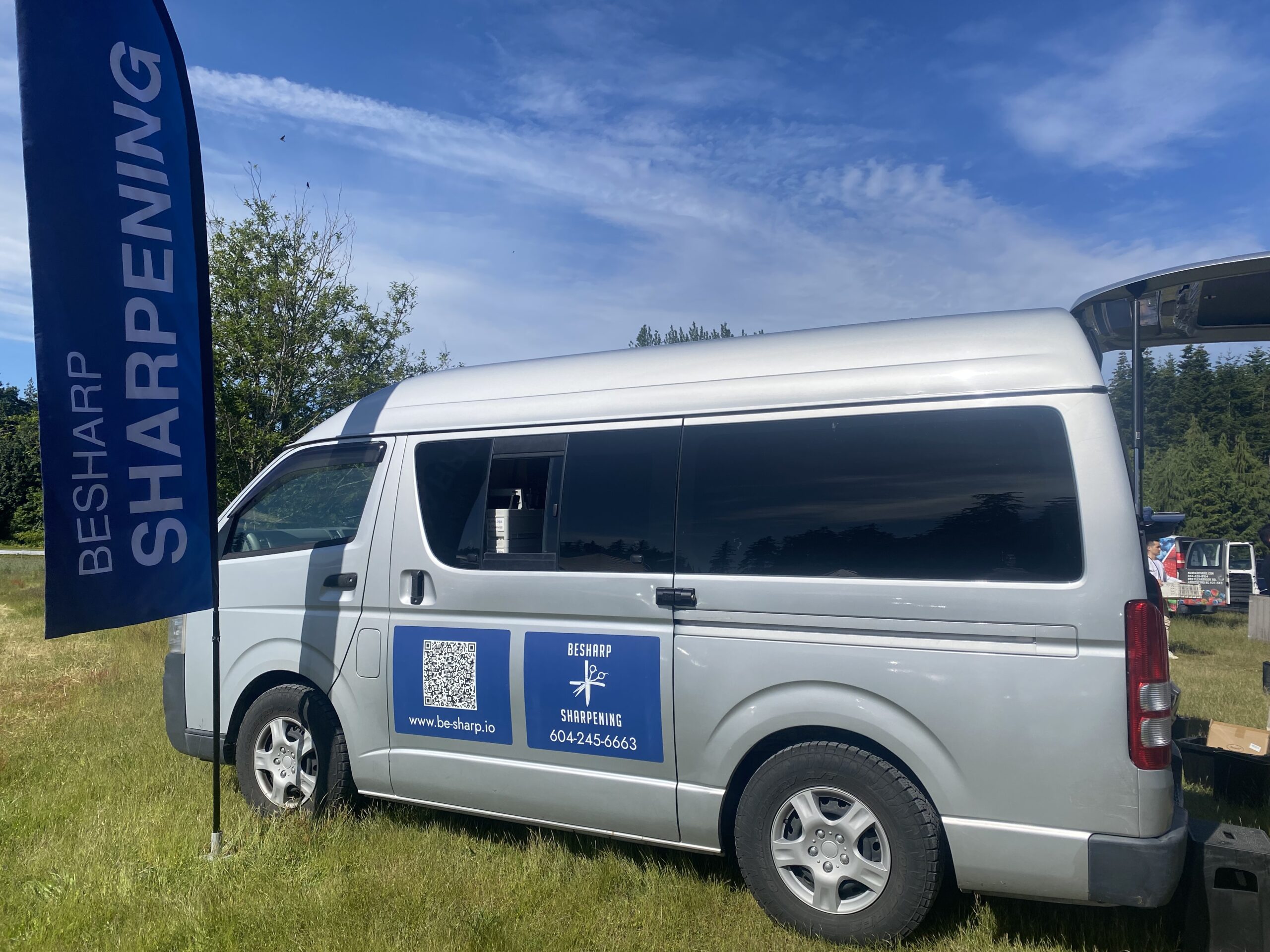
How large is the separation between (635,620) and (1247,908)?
2.50 meters

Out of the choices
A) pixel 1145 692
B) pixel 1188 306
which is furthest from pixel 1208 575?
pixel 1145 692

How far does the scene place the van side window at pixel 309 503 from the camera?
194 inches

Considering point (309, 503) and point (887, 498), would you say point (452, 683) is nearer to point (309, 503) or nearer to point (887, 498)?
point (309, 503)

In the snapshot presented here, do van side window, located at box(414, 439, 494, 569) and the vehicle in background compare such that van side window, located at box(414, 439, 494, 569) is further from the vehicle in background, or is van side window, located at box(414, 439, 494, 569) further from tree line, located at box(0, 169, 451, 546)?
the vehicle in background

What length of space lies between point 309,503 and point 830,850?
3.41 meters

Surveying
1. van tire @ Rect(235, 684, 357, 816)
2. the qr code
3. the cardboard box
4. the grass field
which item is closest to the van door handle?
the qr code

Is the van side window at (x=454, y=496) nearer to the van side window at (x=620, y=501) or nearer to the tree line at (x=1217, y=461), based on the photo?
the van side window at (x=620, y=501)

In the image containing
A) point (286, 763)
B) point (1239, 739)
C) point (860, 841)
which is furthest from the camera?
point (1239, 739)

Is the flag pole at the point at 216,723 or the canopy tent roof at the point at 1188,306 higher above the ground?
the canopy tent roof at the point at 1188,306

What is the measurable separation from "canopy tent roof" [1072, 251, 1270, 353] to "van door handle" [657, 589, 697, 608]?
2.19 m

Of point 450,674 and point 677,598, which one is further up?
point 677,598

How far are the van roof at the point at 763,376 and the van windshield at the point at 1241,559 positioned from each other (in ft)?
65.2

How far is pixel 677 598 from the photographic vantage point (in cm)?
383

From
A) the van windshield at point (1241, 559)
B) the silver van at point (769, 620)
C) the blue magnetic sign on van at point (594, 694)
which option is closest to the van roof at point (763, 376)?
the silver van at point (769, 620)
